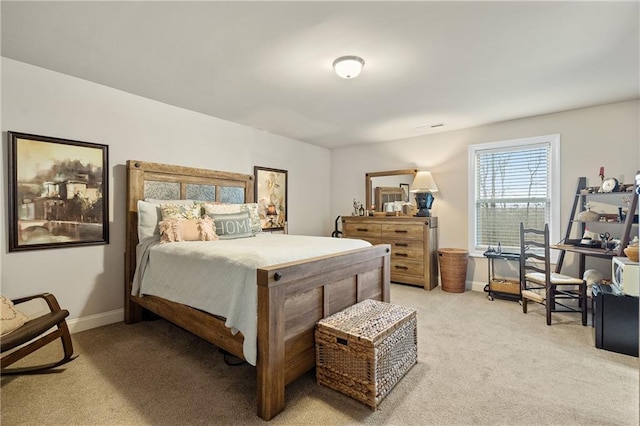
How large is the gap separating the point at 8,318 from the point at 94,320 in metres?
0.99

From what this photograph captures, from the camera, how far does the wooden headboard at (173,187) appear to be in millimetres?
3047

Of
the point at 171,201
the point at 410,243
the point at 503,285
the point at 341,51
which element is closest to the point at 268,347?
the point at 341,51

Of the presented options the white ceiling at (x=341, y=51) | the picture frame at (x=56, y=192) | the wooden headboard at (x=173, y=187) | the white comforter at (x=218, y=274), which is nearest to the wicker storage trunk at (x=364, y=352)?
the white comforter at (x=218, y=274)

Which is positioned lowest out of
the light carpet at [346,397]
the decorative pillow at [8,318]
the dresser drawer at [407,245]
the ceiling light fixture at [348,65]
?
the light carpet at [346,397]

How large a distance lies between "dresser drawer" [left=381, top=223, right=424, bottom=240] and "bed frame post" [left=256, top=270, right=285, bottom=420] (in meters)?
3.15

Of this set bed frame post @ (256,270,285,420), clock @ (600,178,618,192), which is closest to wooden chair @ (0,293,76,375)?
bed frame post @ (256,270,285,420)

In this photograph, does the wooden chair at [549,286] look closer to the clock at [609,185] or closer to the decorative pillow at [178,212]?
the clock at [609,185]

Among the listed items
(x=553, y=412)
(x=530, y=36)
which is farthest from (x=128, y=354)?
(x=530, y=36)

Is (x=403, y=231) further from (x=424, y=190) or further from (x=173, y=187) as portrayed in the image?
(x=173, y=187)

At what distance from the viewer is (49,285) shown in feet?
8.71

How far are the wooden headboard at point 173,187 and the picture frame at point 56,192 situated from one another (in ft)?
0.74

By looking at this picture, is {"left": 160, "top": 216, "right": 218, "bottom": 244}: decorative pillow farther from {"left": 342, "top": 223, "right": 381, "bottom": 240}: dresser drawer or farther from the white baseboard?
{"left": 342, "top": 223, "right": 381, "bottom": 240}: dresser drawer

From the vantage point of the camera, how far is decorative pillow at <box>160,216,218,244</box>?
8.94 feet

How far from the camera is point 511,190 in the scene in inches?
163
